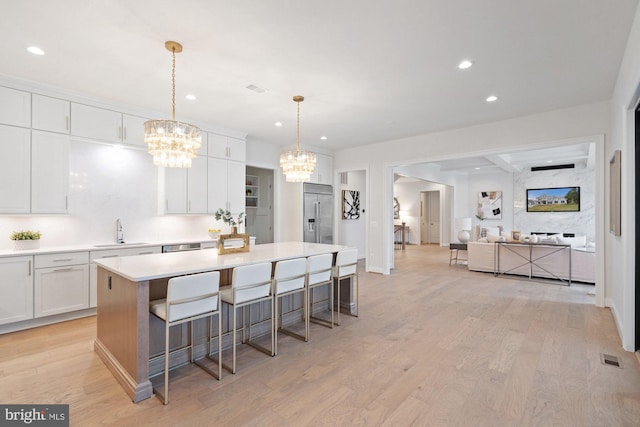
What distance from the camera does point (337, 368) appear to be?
104 inches

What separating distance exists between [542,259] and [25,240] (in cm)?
806

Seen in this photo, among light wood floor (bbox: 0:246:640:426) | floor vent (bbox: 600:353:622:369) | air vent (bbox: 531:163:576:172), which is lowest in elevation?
light wood floor (bbox: 0:246:640:426)

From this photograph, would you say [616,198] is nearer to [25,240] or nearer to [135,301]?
[135,301]

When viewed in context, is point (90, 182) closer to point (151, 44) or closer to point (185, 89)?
point (185, 89)

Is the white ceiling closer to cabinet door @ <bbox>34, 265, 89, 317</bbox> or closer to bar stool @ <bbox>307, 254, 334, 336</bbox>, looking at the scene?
bar stool @ <bbox>307, 254, 334, 336</bbox>

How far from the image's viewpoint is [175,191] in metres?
4.96

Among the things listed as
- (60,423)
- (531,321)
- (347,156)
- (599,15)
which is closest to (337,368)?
(60,423)

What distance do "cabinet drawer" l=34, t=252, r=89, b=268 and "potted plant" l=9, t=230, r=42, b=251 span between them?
0.84 feet

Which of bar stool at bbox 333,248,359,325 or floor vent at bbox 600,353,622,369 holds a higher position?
bar stool at bbox 333,248,359,325

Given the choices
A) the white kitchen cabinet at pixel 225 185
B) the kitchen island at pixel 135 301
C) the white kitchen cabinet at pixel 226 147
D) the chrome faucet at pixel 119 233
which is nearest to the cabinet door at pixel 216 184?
the white kitchen cabinet at pixel 225 185

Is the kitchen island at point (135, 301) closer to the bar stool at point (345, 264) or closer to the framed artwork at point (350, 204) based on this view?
the bar stool at point (345, 264)

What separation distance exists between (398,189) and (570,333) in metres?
10.4

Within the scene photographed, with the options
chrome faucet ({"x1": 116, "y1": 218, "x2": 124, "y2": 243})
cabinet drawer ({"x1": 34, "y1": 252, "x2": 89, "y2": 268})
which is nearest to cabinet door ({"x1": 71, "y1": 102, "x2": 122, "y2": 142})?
chrome faucet ({"x1": 116, "y1": 218, "x2": 124, "y2": 243})

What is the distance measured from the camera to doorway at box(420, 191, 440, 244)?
43.4 ft
